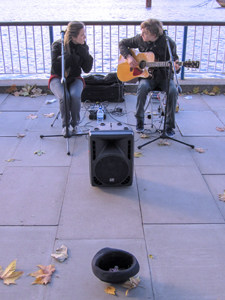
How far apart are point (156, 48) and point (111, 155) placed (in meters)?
1.95

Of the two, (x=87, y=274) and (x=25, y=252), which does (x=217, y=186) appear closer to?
(x=87, y=274)

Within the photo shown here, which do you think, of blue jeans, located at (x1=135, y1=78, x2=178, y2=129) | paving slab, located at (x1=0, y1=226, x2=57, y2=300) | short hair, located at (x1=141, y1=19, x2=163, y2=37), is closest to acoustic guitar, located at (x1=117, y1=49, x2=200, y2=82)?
blue jeans, located at (x1=135, y1=78, x2=178, y2=129)

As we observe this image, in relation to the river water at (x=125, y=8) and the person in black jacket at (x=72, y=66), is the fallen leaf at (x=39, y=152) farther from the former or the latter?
the river water at (x=125, y=8)

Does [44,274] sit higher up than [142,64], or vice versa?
[142,64]

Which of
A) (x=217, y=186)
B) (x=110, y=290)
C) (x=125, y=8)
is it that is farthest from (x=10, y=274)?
(x=125, y=8)

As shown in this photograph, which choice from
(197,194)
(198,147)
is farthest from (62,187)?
(198,147)

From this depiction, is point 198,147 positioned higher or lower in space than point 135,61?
lower

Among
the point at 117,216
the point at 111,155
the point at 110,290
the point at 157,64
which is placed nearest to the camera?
the point at 110,290

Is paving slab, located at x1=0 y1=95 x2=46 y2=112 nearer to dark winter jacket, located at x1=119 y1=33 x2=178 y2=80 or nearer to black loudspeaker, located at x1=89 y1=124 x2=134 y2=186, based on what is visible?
dark winter jacket, located at x1=119 y1=33 x2=178 y2=80

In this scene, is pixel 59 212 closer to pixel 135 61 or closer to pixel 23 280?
pixel 23 280

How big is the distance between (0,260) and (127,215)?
1102mm

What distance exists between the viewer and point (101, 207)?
10.6ft

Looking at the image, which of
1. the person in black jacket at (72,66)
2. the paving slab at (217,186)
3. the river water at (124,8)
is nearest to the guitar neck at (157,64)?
the person in black jacket at (72,66)

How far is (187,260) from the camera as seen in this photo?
8.61 ft
